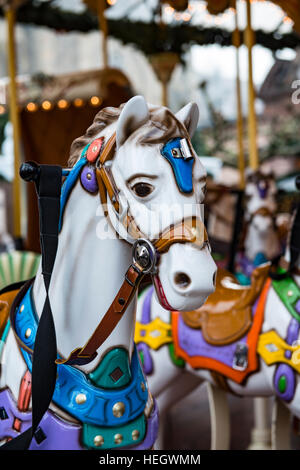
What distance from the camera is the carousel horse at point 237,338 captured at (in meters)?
2.03

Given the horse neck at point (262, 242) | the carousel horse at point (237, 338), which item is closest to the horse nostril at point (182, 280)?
the carousel horse at point (237, 338)

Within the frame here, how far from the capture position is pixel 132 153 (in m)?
1.14

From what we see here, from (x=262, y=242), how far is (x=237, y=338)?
186cm

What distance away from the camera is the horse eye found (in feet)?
3.70

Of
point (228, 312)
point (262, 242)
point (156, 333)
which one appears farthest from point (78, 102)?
point (228, 312)

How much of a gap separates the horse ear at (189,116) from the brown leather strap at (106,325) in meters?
0.36

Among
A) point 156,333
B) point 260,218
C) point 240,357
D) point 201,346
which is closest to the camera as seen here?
point 240,357

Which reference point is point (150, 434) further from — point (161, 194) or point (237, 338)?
point (237, 338)

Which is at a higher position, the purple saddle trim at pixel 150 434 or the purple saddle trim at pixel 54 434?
the purple saddle trim at pixel 54 434

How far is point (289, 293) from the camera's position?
2.03 metres

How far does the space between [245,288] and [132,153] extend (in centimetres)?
123

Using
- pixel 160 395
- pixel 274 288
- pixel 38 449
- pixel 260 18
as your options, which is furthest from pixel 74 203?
pixel 260 18

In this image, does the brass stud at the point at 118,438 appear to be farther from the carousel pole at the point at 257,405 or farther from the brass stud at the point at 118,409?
the carousel pole at the point at 257,405

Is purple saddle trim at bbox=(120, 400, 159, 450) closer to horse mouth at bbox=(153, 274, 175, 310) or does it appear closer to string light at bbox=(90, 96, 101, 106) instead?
horse mouth at bbox=(153, 274, 175, 310)
